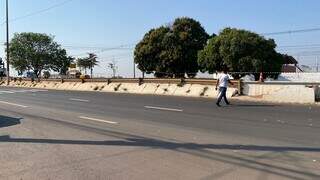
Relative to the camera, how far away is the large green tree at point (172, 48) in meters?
68.2

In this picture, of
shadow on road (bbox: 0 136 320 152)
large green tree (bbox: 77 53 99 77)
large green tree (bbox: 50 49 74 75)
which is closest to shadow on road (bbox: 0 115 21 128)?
shadow on road (bbox: 0 136 320 152)

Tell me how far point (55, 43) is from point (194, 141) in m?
106

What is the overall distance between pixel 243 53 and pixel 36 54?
196ft

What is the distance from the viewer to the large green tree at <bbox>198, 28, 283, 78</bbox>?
5897 centimetres

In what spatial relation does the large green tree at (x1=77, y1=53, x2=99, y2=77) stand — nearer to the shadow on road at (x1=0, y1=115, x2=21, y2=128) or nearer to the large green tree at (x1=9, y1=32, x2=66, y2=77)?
the large green tree at (x1=9, y1=32, x2=66, y2=77)

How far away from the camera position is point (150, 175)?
820cm

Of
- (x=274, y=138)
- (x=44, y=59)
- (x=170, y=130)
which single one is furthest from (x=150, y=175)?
(x=44, y=59)

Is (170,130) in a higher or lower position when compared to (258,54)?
lower

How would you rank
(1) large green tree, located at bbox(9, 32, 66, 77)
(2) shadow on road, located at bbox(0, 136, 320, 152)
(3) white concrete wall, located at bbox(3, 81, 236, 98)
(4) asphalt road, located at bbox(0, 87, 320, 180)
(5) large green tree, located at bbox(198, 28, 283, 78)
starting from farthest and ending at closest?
(1) large green tree, located at bbox(9, 32, 66, 77), (5) large green tree, located at bbox(198, 28, 283, 78), (3) white concrete wall, located at bbox(3, 81, 236, 98), (2) shadow on road, located at bbox(0, 136, 320, 152), (4) asphalt road, located at bbox(0, 87, 320, 180)

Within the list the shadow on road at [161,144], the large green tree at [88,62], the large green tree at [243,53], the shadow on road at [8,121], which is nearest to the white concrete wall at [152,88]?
the shadow on road at [8,121]

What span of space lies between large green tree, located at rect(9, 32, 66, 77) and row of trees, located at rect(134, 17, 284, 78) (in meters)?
40.8

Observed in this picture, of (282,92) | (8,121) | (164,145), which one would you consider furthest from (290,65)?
(164,145)

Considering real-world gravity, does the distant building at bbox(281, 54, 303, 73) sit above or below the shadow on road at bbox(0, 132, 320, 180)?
above

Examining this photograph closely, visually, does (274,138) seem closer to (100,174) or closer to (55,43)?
(100,174)
